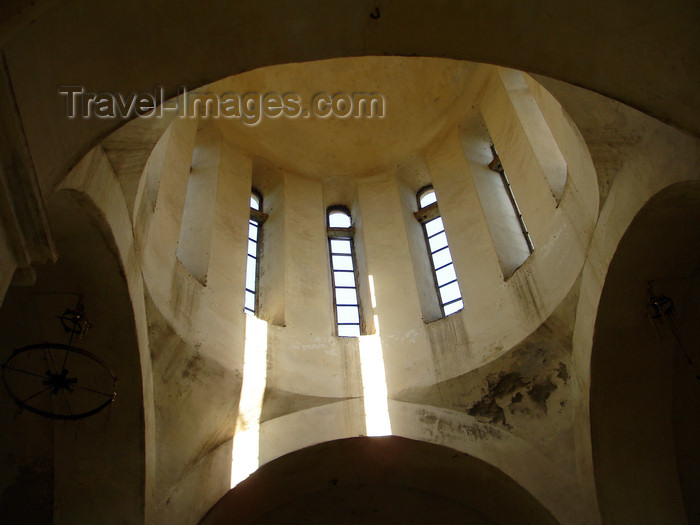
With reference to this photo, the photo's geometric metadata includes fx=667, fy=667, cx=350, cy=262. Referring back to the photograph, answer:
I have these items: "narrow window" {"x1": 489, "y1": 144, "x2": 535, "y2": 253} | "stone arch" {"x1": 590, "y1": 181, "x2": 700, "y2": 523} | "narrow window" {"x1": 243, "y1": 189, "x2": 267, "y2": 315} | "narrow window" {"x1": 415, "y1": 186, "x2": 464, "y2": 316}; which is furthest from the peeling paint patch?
"narrow window" {"x1": 243, "y1": 189, "x2": 267, "y2": 315}

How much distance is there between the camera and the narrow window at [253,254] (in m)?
10.2

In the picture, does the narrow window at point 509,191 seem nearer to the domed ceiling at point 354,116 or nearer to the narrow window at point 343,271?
the domed ceiling at point 354,116

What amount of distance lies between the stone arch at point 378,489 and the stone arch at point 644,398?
40.5 inches

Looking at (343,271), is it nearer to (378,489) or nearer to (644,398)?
(378,489)

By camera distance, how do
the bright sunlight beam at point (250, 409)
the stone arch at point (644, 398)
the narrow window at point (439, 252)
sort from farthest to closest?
the narrow window at point (439, 252) → the bright sunlight beam at point (250, 409) → the stone arch at point (644, 398)

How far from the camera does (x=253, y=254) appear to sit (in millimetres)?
11000

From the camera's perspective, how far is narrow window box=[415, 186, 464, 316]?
10.3m

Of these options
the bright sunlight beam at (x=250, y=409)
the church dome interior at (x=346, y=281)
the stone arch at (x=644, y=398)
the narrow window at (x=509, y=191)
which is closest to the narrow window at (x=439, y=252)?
the church dome interior at (x=346, y=281)

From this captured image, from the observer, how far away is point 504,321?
8820 mm

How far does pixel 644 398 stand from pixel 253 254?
6.22m

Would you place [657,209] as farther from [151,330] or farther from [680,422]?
[151,330]

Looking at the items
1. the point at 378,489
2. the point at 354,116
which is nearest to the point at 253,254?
the point at 354,116

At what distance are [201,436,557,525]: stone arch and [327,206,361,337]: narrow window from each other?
2.08m

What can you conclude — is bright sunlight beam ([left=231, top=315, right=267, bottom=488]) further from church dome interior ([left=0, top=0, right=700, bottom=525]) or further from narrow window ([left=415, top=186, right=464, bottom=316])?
narrow window ([left=415, top=186, right=464, bottom=316])
